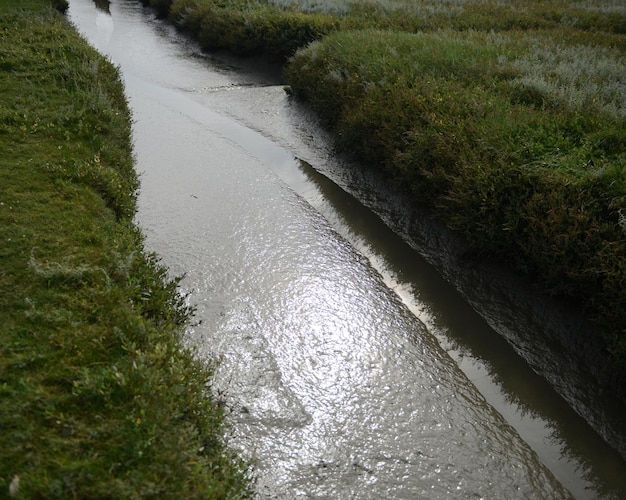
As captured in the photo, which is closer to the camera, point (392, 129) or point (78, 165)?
point (78, 165)

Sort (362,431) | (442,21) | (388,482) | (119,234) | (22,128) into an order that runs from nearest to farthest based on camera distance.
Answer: (388,482) → (362,431) → (119,234) → (22,128) → (442,21)

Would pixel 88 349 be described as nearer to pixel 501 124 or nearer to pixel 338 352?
pixel 338 352

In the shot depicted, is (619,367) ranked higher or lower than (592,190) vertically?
lower

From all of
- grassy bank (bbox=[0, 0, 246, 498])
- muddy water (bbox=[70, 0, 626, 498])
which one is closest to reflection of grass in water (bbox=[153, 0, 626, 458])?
muddy water (bbox=[70, 0, 626, 498])

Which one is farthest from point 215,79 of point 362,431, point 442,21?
point 362,431

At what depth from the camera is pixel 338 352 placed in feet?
20.5

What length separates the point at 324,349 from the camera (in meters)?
6.26

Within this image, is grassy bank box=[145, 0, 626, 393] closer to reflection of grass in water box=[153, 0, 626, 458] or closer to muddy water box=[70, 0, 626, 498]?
reflection of grass in water box=[153, 0, 626, 458]

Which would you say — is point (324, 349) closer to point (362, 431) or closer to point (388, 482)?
point (362, 431)

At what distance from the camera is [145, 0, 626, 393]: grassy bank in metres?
6.42

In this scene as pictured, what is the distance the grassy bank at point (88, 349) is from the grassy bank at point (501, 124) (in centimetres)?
421

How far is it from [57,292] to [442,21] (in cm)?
1589

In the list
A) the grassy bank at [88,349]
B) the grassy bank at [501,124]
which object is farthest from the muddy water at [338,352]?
the grassy bank at [501,124]

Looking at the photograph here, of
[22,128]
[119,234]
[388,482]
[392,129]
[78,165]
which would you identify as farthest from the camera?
[392,129]
